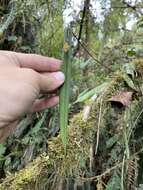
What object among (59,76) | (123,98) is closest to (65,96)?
(59,76)

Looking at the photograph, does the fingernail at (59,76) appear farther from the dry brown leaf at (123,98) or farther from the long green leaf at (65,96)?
the dry brown leaf at (123,98)

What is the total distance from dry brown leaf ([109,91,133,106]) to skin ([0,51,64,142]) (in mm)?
136

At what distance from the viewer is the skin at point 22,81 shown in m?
0.66

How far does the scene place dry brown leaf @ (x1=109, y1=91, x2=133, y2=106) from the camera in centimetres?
82

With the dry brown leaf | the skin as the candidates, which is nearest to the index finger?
the skin

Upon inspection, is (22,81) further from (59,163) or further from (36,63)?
(59,163)

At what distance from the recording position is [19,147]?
4.65 ft

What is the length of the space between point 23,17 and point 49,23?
0.35ft

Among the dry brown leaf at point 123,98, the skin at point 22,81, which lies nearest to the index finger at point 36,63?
the skin at point 22,81

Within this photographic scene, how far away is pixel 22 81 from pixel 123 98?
246mm

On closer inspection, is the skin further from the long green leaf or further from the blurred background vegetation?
the blurred background vegetation

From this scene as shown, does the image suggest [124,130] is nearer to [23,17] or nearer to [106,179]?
[106,179]

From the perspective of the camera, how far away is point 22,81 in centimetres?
67

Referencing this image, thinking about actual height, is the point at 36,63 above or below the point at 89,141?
above
